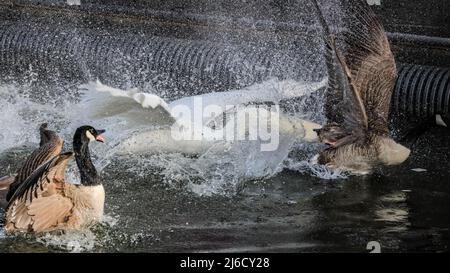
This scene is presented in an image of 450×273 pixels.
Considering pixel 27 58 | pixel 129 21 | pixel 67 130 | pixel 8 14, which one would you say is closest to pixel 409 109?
pixel 67 130

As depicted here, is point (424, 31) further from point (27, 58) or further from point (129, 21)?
point (27, 58)

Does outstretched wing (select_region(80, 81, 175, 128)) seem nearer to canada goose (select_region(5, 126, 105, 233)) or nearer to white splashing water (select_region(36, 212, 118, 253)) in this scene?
canada goose (select_region(5, 126, 105, 233))

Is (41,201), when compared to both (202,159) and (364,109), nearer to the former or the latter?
(202,159)

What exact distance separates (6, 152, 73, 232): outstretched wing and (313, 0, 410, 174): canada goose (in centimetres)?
264

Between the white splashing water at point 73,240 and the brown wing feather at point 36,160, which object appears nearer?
the white splashing water at point 73,240

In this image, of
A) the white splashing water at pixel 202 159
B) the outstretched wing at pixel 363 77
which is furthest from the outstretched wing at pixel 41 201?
the outstretched wing at pixel 363 77

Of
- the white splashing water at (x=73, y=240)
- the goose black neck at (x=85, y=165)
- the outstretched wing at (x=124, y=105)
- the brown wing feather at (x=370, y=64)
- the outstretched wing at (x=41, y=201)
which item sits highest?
the brown wing feather at (x=370, y=64)

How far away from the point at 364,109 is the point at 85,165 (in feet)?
8.38

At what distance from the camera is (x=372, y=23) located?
23.2 ft

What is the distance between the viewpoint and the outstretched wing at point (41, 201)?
5039mm

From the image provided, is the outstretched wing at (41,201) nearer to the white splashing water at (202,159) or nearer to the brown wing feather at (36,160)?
the brown wing feather at (36,160)

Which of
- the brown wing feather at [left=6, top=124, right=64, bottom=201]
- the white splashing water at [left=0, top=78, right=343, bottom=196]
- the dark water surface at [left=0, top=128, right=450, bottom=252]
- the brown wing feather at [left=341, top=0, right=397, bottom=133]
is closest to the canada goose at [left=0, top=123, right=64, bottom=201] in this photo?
the brown wing feather at [left=6, top=124, right=64, bottom=201]

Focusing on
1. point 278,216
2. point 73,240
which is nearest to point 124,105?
point 278,216

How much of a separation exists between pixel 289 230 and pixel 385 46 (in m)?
2.22
